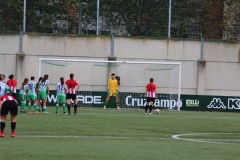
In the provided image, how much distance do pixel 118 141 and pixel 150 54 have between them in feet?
88.1

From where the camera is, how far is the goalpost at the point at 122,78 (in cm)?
4219

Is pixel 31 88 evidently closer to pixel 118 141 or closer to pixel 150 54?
pixel 150 54

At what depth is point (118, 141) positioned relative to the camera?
17.7m

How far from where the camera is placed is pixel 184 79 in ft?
145

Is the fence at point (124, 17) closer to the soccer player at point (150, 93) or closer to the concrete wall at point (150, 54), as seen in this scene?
the concrete wall at point (150, 54)

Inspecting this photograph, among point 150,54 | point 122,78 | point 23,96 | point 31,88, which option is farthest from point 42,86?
point 150,54

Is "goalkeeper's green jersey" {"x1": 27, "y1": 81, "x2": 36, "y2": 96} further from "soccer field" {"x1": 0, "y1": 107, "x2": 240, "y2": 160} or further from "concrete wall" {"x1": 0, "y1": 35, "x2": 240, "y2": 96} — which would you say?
"concrete wall" {"x1": 0, "y1": 35, "x2": 240, "y2": 96}

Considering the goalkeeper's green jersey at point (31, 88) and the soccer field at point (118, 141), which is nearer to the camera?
the soccer field at point (118, 141)

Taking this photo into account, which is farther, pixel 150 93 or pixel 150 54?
pixel 150 54

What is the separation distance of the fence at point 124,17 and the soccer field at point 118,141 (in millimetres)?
18487

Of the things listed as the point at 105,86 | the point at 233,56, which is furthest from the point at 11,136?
the point at 233,56

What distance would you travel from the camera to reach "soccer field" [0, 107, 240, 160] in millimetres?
14024

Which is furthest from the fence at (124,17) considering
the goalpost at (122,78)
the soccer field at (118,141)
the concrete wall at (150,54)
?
the soccer field at (118,141)

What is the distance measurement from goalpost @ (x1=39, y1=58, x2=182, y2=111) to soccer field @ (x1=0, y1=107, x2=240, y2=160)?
16418 mm
